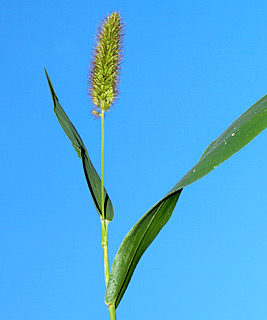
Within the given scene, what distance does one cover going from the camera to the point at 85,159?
1.44m

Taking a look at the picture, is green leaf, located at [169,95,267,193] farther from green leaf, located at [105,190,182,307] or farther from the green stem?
the green stem

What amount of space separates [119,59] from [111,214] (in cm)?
45

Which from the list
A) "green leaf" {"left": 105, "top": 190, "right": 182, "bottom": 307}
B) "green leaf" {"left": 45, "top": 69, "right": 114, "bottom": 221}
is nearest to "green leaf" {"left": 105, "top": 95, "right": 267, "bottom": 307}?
"green leaf" {"left": 105, "top": 190, "right": 182, "bottom": 307}

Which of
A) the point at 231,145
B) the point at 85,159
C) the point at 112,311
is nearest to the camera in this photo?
the point at 231,145

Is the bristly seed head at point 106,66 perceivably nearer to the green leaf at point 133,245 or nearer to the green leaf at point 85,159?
the green leaf at point 85,159

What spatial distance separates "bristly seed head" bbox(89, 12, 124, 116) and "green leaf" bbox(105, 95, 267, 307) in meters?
0.37

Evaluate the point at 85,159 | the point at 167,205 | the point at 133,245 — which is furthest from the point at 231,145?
the point at 85,159

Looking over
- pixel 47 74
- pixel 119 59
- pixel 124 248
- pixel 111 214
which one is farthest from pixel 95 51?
pixel 124 248

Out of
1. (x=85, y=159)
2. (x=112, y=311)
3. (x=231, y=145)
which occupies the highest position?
(x=85, y=159)

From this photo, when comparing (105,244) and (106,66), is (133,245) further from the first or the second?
(106,66)

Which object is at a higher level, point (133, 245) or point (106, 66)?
point (106, 66)

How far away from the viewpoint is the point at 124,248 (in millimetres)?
1188

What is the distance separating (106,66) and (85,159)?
280mm

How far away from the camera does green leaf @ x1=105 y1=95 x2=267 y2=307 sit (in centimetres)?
109
